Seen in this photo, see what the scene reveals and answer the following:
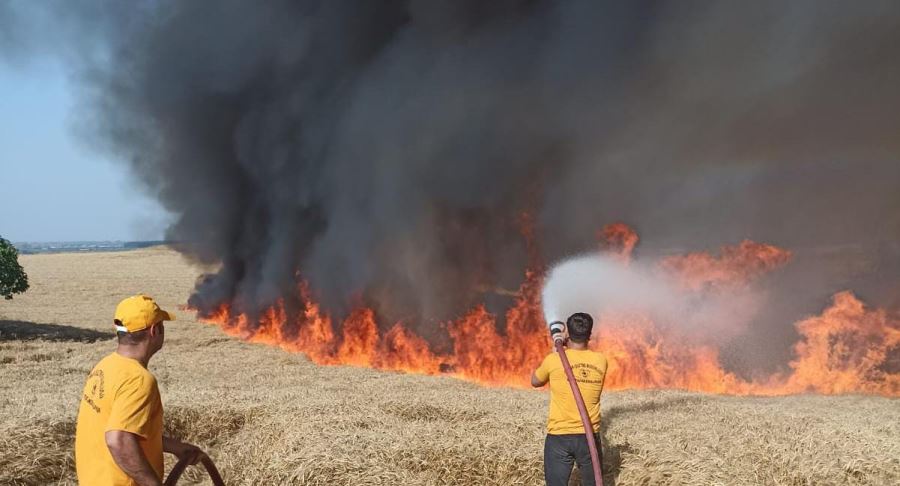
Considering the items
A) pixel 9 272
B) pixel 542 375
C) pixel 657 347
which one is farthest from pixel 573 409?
pixel 9 272

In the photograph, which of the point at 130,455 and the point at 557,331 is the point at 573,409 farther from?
the point at 130,455

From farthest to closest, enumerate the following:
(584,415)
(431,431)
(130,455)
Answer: (431,431) → (584,415) → (130,455)

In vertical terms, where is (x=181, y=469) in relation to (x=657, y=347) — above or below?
below

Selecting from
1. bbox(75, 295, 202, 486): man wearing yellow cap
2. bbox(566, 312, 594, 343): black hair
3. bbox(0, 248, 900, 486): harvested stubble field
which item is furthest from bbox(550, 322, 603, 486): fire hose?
bbox(75, 295, 202, 486): man wearing yellow cap

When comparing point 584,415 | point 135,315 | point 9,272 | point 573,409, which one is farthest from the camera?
point 9,272

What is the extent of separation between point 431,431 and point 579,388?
275cm

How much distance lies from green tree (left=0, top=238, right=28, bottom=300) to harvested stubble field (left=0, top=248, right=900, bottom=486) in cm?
588

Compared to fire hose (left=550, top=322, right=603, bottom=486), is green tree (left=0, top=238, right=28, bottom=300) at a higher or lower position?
higher

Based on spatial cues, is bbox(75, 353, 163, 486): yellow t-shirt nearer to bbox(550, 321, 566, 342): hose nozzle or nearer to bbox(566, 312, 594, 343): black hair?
bbox(550, 321, 566, 342): hose nozzle

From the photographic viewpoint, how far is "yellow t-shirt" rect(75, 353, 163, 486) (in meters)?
3.33

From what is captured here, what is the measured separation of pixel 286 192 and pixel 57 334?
828cm

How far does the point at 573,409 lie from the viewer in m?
5.18

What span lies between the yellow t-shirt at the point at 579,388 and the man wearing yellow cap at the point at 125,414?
10.2 feet

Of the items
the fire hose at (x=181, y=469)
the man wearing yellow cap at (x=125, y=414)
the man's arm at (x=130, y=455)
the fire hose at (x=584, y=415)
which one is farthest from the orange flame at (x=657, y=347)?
the man's arm at (x=130, y=455)
